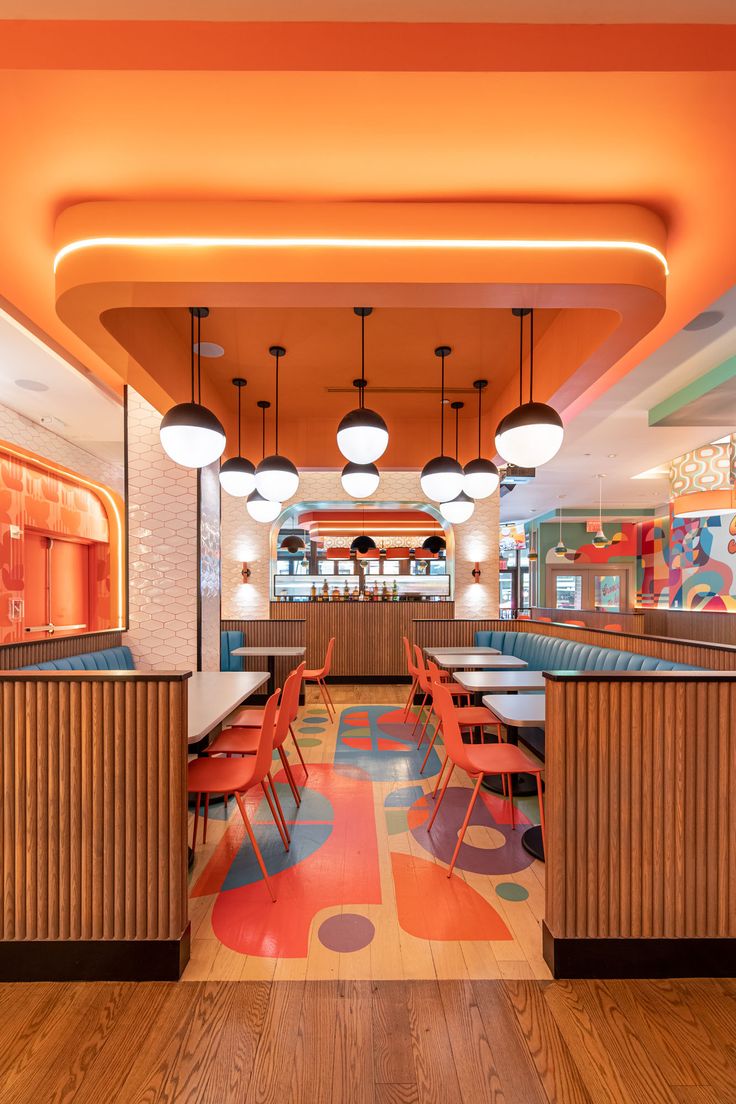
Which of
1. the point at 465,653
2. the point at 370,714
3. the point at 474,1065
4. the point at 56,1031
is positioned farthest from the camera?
the point at 370,714

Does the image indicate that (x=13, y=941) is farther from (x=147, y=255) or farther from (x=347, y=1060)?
(x=147, y=255)

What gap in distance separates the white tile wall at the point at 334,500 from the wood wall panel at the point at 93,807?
23.0ft

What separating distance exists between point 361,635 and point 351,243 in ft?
21.3

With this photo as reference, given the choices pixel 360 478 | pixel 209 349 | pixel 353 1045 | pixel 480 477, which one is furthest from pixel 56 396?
pixel 353 1045

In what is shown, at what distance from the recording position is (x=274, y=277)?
91.4 inches

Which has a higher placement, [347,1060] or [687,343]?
[687,343]

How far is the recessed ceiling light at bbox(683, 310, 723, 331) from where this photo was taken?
3.66 meters

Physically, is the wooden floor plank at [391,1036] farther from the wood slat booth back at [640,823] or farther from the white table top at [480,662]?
the white table top at [480,662]

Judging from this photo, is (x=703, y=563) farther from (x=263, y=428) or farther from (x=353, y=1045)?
(x=353, y=1045)

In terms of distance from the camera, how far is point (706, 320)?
3.76 meters

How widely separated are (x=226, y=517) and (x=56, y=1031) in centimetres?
793

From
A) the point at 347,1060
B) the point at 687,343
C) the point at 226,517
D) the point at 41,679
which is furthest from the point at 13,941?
the point at 226,517

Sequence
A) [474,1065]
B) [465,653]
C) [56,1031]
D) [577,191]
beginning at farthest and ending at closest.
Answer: [465,653]
[577,191]
[56,1031]
[474,1065]

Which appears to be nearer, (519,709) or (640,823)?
(640,823)
